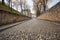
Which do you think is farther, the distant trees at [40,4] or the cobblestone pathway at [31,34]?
the distant trees at [40,4]

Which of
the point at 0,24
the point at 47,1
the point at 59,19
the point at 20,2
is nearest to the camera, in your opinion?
the point at 0,24

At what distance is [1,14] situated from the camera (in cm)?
1647

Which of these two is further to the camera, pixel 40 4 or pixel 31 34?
pixel 40 4

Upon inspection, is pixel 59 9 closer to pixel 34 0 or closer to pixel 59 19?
pixel 59 19

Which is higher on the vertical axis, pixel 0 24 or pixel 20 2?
pixel 20 2

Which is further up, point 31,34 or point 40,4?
point 40,4

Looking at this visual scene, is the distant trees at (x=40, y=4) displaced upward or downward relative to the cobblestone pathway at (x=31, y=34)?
upward

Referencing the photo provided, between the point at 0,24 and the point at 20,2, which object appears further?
the point at 20,2

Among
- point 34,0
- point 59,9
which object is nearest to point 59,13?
point 59,9

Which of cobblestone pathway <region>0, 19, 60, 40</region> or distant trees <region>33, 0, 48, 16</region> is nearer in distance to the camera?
cobblestone pathway <region>0, 19, 60, 40</region>

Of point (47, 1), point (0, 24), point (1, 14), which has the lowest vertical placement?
point (0, 24)

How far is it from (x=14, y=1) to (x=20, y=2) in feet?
18.8

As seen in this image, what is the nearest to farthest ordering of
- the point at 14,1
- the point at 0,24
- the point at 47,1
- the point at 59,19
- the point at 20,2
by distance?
the point at 0,24, the point at 59,19, the point at 47,1, the point at 20,2, the point at 14,1

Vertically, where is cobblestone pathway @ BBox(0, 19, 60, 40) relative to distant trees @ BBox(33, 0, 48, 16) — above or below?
below
